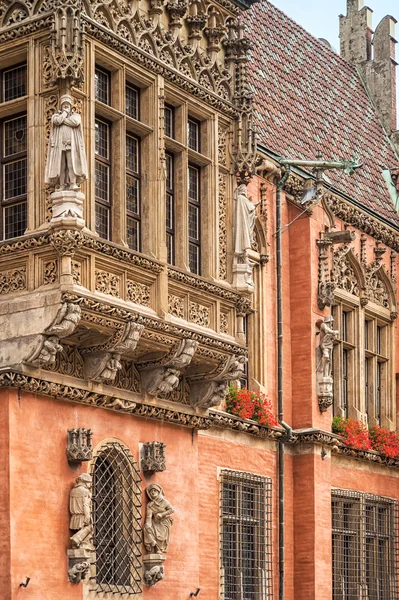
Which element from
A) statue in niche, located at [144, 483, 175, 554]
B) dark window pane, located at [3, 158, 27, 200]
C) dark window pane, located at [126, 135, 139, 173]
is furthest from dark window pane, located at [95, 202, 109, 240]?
statue in niche, located at [144, 483, 175, 554]

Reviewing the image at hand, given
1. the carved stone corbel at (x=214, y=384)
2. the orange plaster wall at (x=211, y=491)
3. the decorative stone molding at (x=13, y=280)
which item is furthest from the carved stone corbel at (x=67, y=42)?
the orange plaster wall at (x=211, y=491)

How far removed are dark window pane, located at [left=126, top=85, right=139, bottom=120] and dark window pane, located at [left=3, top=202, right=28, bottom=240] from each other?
2359mm

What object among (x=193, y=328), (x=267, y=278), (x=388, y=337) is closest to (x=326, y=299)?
(x=267, y=278)

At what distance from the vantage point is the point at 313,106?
32375 mm

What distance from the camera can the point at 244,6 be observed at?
2512cm

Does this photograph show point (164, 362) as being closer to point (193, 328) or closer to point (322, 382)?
point (193, 328)

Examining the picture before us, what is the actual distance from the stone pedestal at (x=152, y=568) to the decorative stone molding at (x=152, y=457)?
120 centimetres

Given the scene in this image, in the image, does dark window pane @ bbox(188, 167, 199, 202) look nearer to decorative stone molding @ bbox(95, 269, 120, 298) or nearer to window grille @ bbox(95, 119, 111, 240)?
window grille @ bbox(95, 119, 111, 240)

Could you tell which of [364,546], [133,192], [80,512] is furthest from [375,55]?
[80,512]

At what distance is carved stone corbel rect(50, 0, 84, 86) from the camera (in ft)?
67.6

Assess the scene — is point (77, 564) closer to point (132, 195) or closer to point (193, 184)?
point (132, 195)

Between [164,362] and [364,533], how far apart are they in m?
8.47

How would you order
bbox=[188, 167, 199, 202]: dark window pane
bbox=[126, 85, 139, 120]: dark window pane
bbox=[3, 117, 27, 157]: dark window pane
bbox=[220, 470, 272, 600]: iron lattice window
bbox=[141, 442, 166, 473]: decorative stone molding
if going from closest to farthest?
1. bbox=[3, 117, 27, 157]: dark window pane
2. bbox=[141, 442, 166, 473]: decorative stone molding
3. bbox=[126, 85, 139, 120]: dark window pane
4. bbox=[188, 167, 199, 202]: dark window pane
5. bbox=[220, 470, 272, 600]: iron lattice window

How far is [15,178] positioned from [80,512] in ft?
14.9
